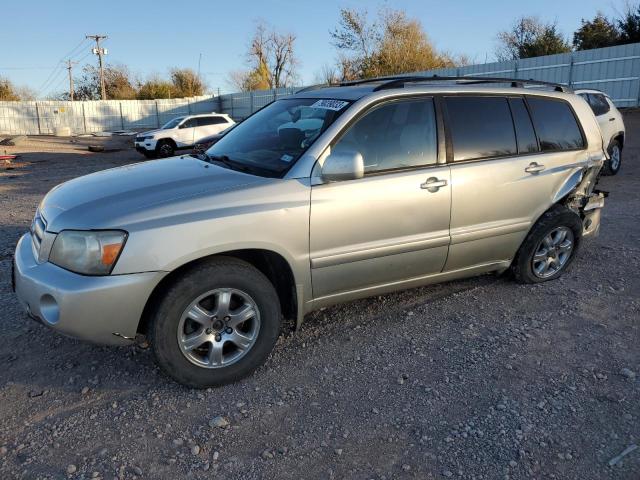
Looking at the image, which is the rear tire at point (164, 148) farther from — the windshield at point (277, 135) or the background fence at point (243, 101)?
the windshield at point (277, 135)

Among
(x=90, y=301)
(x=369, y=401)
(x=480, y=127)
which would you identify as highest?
(x=480, y=127)

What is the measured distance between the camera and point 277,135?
12.7 feet

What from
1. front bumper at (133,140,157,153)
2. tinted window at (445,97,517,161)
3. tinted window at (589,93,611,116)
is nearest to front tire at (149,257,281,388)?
tinted window at (445,97,517,161)

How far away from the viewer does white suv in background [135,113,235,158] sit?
19.8m

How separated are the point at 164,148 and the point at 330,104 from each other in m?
17.5

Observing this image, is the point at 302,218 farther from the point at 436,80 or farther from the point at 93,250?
the point at 436,80

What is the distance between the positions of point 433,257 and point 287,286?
1173 millimetres

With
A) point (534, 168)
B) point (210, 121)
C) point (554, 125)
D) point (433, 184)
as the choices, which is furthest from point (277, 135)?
point (210, 121)

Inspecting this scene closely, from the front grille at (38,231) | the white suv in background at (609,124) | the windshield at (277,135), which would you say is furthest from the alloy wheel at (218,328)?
the white suv in background at (609,124)

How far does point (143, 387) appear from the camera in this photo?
10.3 ft

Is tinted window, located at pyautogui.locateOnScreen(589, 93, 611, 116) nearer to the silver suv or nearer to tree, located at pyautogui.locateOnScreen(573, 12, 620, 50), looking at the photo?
the silver suv

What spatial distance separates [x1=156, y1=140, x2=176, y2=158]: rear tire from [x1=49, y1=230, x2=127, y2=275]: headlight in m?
17.6

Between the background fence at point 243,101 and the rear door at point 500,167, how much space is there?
1748 cm

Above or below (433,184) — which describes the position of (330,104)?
above
